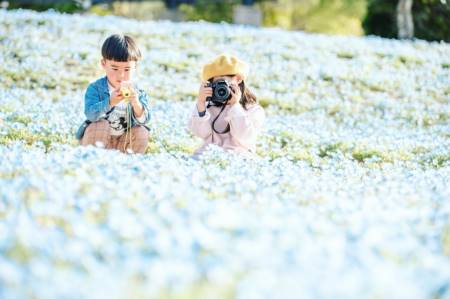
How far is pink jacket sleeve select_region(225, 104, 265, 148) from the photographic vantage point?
784 cm

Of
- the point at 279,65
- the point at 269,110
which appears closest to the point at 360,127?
the point at 269,110

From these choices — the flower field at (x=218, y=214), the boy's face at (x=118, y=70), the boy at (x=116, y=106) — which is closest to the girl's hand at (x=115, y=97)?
the boy at (x=116, y=106)

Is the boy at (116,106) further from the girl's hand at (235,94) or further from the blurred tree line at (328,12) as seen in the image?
the blurred tree line at (328,12)

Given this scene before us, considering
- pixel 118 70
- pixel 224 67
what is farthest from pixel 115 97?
pixel 224 67

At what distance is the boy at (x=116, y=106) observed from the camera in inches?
294

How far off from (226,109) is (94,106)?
141 cm

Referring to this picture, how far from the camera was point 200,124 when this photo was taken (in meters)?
7.93

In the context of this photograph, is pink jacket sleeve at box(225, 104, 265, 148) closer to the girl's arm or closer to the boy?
the girl's arm

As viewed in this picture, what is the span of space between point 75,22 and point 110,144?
44.0 feet

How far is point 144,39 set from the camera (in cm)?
1900

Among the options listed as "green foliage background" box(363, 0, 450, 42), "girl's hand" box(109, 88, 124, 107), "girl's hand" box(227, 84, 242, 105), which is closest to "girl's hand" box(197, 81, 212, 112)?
"girl's hand" box(227, 84, 242, 105)

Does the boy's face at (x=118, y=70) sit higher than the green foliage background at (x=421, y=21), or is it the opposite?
the green foliage background at (x=421, y=21)

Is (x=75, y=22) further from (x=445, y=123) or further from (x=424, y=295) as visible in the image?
(x=424, y=295)

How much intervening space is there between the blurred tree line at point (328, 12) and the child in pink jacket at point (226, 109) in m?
18.0
